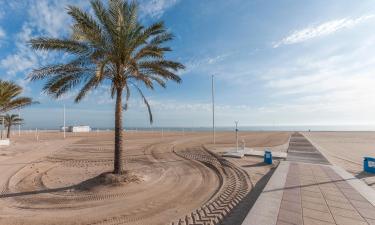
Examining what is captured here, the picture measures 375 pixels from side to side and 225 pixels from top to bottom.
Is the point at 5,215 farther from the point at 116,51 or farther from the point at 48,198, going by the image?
the point at 116,51

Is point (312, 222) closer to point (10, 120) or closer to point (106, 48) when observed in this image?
point (106, 48)

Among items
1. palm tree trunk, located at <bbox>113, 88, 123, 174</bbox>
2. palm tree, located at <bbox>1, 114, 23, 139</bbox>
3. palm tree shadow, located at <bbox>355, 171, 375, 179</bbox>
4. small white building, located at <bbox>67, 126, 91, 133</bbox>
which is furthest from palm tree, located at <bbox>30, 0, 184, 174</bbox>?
small white building, located at <bbox>67, 126, 91, 133</bbox>

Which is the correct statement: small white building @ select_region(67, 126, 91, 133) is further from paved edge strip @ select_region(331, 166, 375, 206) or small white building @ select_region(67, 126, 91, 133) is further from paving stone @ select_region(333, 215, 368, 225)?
paving stone @ select_region(333, 215, 368, 225)

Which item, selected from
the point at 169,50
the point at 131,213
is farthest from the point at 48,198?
→ the point at 169,50

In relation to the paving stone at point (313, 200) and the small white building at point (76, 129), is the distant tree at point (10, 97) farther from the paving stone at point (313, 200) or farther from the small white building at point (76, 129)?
the small white building at point (76, 129)

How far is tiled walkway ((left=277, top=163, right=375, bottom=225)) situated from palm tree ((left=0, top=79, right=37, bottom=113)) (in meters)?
24.8

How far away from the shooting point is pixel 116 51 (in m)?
9.51

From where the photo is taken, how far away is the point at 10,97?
20625mm

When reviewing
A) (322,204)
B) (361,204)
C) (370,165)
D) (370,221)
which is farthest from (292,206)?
(370,165)

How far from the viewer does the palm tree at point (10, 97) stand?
19.5 meters

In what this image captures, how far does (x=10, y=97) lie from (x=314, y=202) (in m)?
26.5

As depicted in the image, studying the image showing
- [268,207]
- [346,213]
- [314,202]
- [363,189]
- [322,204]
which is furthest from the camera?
[363,189]

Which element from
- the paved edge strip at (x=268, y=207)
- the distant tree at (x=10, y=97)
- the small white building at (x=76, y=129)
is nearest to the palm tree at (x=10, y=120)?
the distant tree at (x=10, y=97)

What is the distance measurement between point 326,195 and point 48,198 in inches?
401
